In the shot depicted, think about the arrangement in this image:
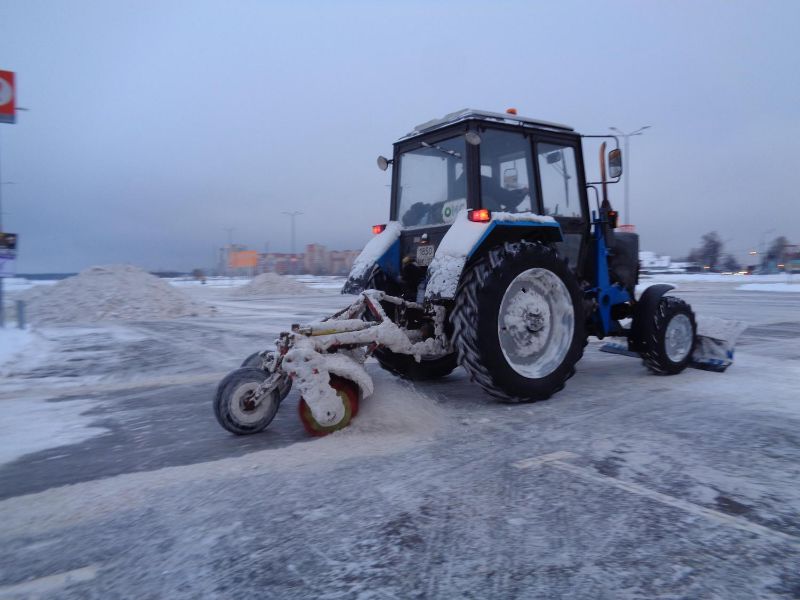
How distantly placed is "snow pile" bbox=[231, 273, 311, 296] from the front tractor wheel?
1115 inches

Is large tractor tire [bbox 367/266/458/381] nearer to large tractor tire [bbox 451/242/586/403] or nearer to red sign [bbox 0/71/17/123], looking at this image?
large tractor tire [bbox 451/242/586/403]

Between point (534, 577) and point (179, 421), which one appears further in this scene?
point (179, 421)

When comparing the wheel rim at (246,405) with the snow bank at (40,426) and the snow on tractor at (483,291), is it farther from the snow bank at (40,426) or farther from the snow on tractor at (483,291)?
the snow bank at (40,426)

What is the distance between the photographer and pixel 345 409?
380cm

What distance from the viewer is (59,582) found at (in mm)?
1996

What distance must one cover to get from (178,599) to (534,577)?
51.2 inches

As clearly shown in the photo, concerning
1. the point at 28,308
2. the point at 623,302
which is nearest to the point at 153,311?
the point at 28,308

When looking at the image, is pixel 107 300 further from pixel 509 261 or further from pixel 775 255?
pixel 775 255

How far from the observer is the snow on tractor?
3.83 metres

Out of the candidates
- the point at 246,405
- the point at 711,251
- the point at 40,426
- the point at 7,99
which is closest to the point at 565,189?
the point at 246,405

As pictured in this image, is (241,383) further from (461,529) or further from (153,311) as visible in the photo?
(153,311)

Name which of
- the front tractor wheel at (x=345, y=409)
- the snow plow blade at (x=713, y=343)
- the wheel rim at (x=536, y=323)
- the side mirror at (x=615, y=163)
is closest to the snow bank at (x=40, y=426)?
the front tractor wheel at (x=345, y=409)

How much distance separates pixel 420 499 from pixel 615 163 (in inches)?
165

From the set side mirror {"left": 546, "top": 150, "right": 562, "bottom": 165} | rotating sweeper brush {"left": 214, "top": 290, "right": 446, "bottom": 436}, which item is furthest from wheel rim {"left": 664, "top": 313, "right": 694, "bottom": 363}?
rotating sweeper brush {"left": 214, "top": 290, "right": 446, "bottom": 436}
